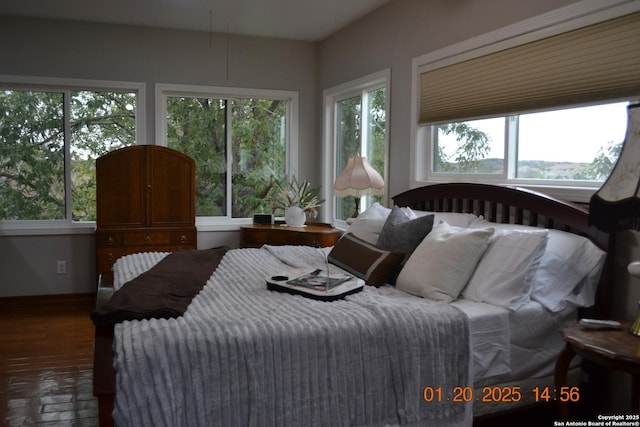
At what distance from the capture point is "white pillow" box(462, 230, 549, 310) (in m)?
2.25

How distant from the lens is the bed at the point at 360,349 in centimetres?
169

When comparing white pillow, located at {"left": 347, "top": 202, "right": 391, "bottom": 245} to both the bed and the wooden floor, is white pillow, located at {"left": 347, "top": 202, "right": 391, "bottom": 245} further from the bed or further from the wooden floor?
the wooden floor

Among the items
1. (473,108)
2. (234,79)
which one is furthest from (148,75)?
(473,108)

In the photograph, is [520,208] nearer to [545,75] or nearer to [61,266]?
[545,75]

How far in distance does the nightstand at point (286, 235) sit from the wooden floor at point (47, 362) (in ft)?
4.98

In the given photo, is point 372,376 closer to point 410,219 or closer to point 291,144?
Result: point 410,219

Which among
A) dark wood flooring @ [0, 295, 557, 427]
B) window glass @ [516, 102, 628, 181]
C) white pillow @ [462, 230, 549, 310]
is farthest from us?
dark wood flooring @ [0, 295, 557, 427]

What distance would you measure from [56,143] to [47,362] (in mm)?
2336

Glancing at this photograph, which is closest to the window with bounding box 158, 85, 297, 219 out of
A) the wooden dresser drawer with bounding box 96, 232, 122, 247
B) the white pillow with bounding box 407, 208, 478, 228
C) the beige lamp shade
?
the wooden dresser drawer with bounding box 96, 232, 122, 247

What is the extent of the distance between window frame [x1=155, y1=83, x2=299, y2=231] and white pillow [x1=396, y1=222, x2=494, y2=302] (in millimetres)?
3176

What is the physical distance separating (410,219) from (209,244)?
279cm

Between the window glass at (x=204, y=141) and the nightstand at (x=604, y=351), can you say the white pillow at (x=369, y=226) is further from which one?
the window glass at (x=204, y=141)

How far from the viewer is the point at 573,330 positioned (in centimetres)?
195

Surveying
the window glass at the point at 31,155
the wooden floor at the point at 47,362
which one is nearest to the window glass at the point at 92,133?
the window glass at the point at 31,155
